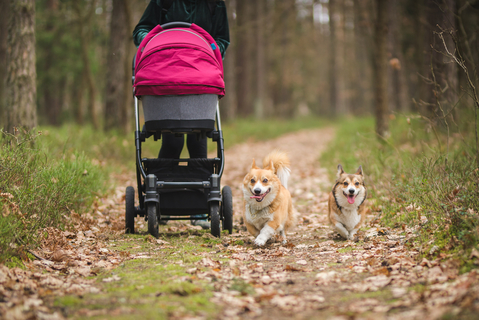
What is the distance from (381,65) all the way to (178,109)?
672 centimetres

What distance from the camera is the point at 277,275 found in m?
3.27

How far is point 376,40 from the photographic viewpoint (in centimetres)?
959

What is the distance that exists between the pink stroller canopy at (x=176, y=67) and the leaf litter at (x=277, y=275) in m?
1.47

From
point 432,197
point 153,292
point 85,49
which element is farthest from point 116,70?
point 153,292

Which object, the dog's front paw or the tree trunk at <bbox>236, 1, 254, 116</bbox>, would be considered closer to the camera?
the dog's front paw

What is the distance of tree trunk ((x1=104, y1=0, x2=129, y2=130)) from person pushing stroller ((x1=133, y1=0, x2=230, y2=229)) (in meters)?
6.35

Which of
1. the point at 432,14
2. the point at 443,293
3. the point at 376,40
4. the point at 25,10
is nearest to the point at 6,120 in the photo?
the point at 25,10

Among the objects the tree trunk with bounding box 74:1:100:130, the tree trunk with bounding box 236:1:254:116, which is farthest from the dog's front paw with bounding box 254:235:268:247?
the tree trunk with bounding box 236:1:254:116

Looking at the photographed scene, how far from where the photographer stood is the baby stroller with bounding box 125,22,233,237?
3.95m

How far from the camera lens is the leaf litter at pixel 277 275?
2.46 metres

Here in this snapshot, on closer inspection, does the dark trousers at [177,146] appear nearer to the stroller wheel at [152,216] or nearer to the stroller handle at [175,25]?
the stroller wheel at [152,216]

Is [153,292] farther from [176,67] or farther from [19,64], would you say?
[19,64]

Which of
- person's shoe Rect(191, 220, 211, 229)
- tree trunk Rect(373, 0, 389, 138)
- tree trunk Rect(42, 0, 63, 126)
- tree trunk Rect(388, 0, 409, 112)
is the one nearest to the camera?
person's shoe Rect(191, 220, 211, 229)

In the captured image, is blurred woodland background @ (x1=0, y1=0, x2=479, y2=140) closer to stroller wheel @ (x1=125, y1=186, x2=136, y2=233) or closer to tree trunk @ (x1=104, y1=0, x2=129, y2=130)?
tree trunk @ (x1=104, y1=0, x2=129, y2=130)
